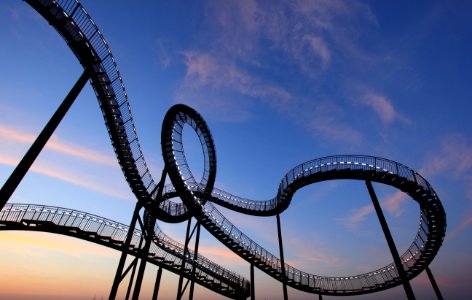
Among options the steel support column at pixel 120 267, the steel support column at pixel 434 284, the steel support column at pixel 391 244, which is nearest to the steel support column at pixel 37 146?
the steel support column at pixel 120 267

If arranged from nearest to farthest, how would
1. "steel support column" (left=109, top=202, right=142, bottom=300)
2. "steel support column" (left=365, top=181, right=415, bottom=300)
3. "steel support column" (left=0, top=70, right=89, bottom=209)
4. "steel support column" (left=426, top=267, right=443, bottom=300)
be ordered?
"steel support column" (left=0, top=70, right=89, bottom=209) < "steel support column" (left=109, top=202, right=142, bottom=300) < "steel support column" (left=365, top=181, right=415, bottom=300) < "steel support column" (left=426, top=267, right=443, bottom=300)

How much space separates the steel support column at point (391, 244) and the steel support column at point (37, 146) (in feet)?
51.5

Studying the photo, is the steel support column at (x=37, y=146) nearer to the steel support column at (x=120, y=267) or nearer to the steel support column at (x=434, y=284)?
the steel support column at (x=120, y=267)

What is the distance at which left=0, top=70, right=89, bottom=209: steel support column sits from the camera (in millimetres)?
6699

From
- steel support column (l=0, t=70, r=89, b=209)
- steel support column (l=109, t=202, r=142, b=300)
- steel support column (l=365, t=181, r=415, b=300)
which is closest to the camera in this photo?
steel support column (l=0, t=70, r=89, b=209)

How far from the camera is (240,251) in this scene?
17844mm

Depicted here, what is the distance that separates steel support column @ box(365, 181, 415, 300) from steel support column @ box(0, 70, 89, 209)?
1569 centimetres

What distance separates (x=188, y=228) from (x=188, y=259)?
2180 millimetres

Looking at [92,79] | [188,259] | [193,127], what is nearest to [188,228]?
[188,259]

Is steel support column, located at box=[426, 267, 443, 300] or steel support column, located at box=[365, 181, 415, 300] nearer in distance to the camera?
steel support column, located at box=[365, 181, 415, 300]

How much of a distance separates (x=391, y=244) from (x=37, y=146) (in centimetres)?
1624

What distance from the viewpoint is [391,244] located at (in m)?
14.2

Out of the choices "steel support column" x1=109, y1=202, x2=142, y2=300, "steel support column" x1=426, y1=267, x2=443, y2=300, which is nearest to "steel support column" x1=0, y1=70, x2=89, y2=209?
"steel support column" x1=109, y1=202, x2=142, y2=300

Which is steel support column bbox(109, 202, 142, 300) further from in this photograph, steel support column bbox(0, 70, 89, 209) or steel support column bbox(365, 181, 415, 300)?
steel support column bbox(365, 181, 415, 300)
